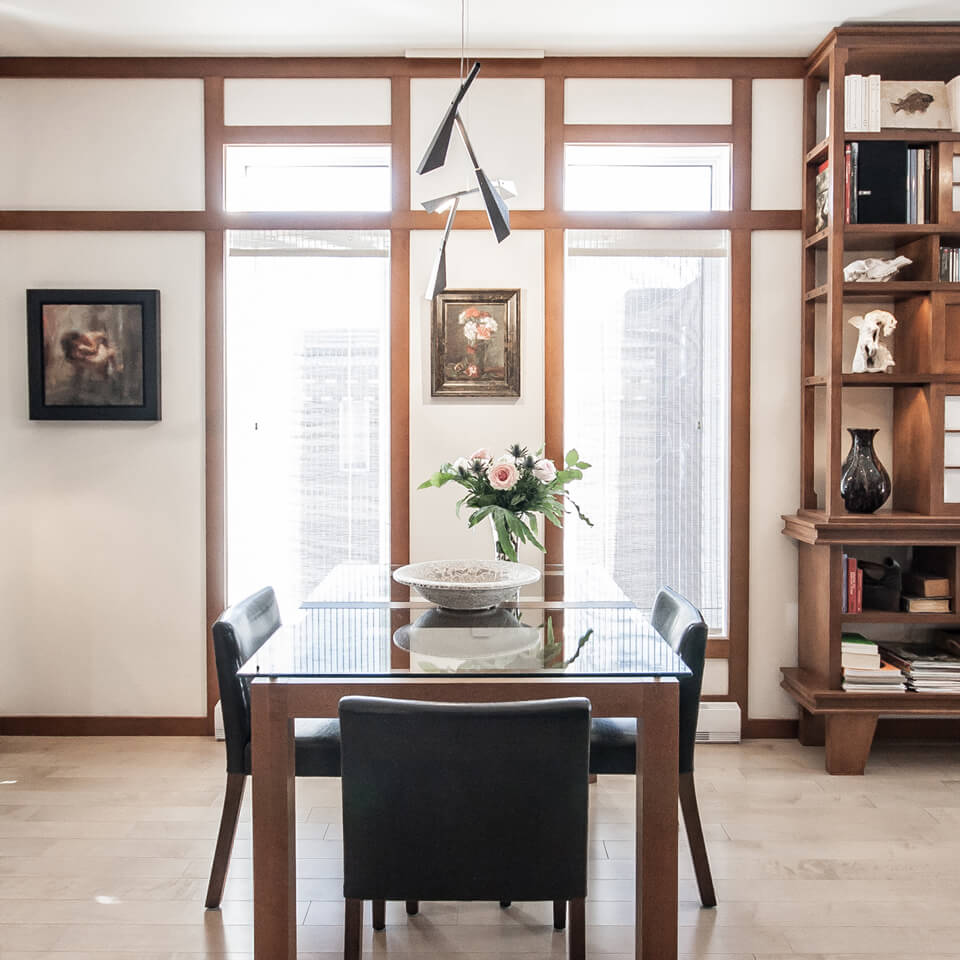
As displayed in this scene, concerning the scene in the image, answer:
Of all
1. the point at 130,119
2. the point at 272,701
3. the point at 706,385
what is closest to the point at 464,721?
the point at 272,701

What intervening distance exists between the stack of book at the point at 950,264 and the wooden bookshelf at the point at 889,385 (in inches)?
2.7

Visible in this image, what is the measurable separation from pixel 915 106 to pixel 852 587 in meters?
1.94

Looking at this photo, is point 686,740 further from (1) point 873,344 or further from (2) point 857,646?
(1) point 873,344

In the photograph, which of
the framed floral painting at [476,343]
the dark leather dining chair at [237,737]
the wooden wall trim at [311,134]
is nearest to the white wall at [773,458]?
the framed floral painting at [476,343]

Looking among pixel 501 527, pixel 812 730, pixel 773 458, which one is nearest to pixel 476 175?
pixel 501 527

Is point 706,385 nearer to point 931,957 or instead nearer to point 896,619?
point 896,619

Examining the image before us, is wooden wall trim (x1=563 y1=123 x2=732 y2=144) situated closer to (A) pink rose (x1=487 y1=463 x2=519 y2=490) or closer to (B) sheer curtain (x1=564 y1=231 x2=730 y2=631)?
(B) sheer curtain (x1=564 y1=231 x2=730 y2=631)

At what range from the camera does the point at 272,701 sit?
185cm

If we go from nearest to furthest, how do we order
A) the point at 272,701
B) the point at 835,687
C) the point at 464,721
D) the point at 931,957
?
the point at 464,721, the point at 272,701, the point at 931,957, the point at 835,687

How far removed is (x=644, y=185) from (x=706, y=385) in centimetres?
90

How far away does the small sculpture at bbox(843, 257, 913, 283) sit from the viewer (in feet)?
11.1

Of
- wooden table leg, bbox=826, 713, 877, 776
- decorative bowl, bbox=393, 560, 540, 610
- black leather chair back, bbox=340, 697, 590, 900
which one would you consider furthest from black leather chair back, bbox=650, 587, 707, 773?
wooden table leg, bbox=826, 713, 877, 776

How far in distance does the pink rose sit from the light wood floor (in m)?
1.17

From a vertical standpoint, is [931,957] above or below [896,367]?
below
